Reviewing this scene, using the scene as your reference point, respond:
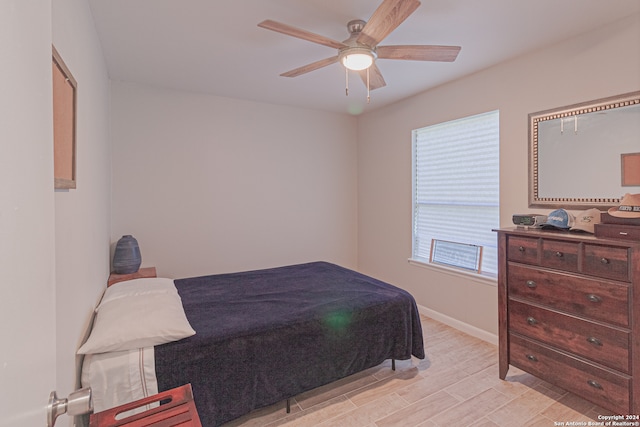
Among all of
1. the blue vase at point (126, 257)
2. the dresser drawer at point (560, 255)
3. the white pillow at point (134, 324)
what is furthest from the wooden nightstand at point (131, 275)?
the dresser drawer at point (560, 255)

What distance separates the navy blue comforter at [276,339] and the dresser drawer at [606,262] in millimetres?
1125

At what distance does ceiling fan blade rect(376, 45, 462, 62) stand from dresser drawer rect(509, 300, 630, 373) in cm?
175

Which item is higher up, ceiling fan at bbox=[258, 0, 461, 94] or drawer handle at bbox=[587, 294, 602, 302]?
ceiling fan at bbox=[258, 0, 461, 94]

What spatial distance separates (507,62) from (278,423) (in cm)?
328

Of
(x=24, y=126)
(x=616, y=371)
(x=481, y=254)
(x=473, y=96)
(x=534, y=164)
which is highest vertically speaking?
(x=473, y=96)

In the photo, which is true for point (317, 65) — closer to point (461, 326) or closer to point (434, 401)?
point (434, 401)

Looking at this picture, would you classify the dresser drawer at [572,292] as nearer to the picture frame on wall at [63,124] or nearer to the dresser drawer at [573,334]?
the dresser drawer at [573,334]

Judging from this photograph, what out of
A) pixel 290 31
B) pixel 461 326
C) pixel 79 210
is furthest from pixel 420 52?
pixel 461 326

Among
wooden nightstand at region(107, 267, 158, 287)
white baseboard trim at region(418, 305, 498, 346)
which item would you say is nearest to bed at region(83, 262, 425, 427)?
wooden nightstand at region(107, 267, 158, 287)

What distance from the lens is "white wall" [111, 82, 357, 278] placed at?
324 centimetres

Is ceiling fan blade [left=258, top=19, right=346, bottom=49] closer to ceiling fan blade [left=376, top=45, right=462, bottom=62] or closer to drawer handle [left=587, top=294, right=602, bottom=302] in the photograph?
ceiling fan blade [left=376, top=45, right=462, bottom=62]

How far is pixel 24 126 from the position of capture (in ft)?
1.67

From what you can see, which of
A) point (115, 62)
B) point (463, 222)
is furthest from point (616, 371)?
point (115, 62)

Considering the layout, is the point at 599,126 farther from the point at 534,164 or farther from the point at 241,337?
the point at 241,337
